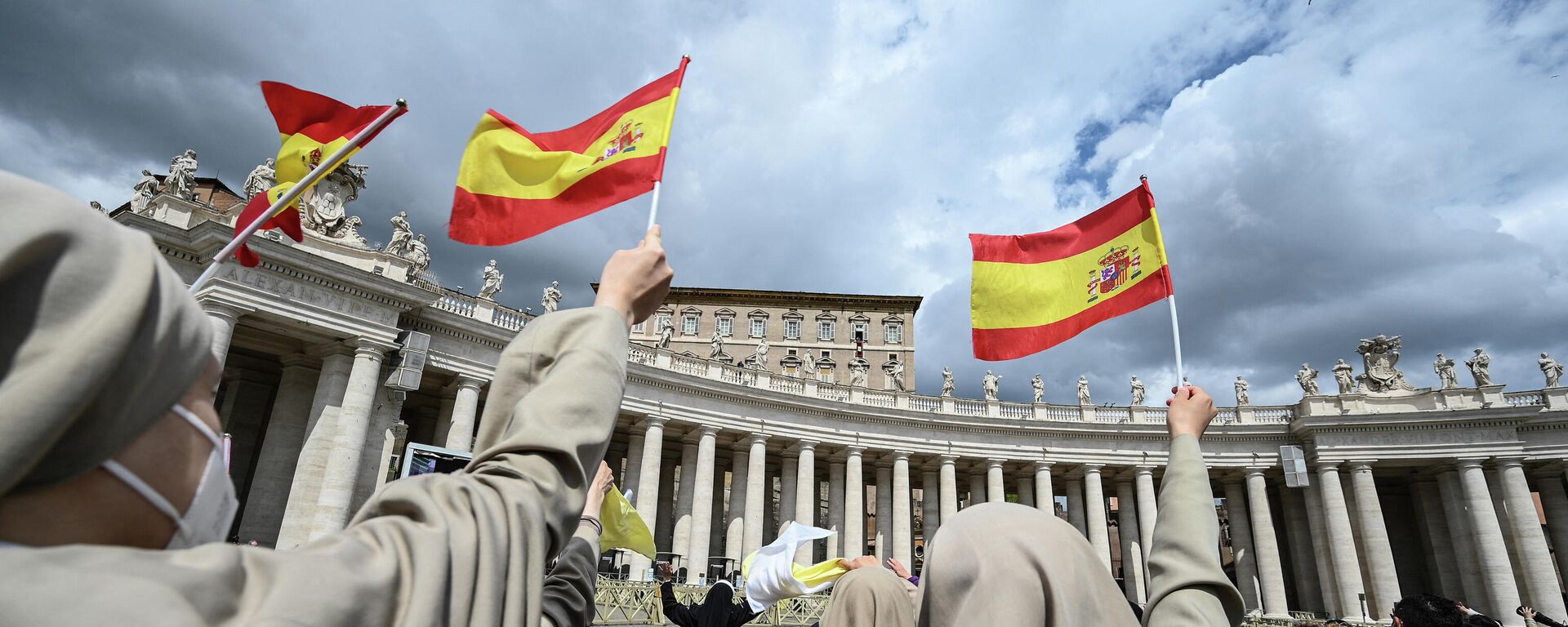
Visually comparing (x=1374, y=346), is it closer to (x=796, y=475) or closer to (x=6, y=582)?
(x=796, y=475)

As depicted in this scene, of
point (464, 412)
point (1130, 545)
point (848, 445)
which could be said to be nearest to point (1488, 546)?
point (1130, 545)

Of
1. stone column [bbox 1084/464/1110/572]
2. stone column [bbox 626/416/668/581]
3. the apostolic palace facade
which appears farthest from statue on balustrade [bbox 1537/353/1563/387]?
stone column [bbox 626/416/668/581]

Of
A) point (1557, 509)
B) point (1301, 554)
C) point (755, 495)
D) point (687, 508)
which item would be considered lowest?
point (1301, 554)

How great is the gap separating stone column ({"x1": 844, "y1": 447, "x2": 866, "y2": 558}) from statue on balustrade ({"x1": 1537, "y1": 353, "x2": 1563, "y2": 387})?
3365 cm

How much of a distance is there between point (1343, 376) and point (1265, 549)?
1006cm

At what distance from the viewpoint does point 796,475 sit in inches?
1377

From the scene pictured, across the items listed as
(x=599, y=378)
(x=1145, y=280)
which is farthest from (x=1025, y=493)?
(x=599, y=378)

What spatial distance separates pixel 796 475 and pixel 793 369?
17435 millimetres

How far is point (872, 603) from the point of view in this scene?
5164 mm

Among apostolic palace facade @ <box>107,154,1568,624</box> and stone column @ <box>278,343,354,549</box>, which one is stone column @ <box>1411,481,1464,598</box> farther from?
stone column @ <box>278,343,354,549</box>

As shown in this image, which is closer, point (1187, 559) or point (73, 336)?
point (73, 336)

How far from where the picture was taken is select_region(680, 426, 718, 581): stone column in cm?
2939

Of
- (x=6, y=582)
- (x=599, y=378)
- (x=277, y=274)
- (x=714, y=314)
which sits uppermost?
(x=714, y=314)

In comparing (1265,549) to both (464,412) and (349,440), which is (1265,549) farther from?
(349,440)
